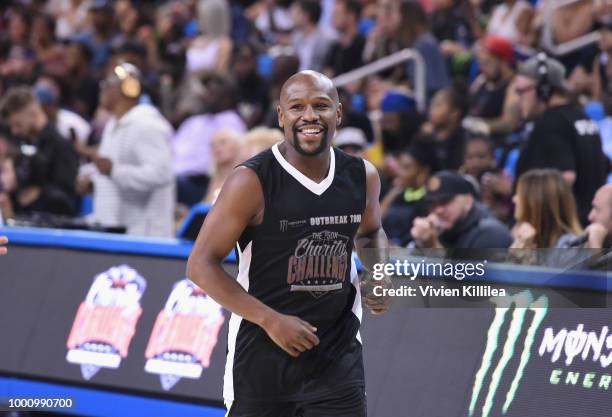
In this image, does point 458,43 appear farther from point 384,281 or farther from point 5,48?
point 384,281

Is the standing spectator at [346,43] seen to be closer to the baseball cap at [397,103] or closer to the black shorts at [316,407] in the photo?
the baseball cap at [397,103]

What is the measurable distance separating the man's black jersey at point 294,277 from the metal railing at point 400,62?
6889mm

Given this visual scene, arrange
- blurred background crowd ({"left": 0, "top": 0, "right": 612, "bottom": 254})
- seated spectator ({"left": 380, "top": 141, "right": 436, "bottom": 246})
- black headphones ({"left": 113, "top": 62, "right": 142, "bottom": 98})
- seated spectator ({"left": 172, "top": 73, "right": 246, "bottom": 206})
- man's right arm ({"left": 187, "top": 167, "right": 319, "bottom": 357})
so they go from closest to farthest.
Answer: man's right arm ({"left": 187, "top": 167, "right": 319, "bottom": 357}) → blurred background crowd ({"left": 0, "top": 0, "right": 612, "bottom": 254}) → seated spectator ({"left": 380, "top": 141, "right": 436, "bottom": 246}) → black headphones ({"left": 113, "top": 62, "right": 142, "bottom": 98}) → seated spectator ({"left": 172, "top": 73, "right": 246, "bottom": 206})

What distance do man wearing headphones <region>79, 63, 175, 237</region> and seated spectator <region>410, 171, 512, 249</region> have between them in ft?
7.61

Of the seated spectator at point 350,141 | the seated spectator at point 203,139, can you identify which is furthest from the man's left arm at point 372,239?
the seated spectator at point 203,139

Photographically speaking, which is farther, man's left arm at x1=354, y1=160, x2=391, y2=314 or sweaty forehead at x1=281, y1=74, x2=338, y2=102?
man's left arm at x1=354, y1=160, x2=391, y2=314

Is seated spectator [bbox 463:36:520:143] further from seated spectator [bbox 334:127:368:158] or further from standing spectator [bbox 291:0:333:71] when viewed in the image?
standing spectator [bbox 291:0:333:71]

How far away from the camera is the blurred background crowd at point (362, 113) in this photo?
8.12m

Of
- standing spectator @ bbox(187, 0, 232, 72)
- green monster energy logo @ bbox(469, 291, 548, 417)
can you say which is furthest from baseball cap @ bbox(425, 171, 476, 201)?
standing spectator @ bbox(187, 0, 232, 72)

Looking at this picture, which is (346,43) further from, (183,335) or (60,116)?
(183,335)

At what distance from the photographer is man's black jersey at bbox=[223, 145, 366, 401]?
177 inches

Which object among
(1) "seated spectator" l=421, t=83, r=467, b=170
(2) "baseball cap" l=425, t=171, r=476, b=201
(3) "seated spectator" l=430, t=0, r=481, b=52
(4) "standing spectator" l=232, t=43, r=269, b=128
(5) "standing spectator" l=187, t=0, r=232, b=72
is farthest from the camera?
(5) "standing spectator" l=187, t=0, r=232, b=72

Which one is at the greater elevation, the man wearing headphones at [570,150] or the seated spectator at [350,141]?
the seated spectator at [350,141]

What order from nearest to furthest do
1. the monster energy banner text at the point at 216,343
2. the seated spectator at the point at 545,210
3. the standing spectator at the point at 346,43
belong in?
the monster energy banner text at the point at 216,343
the seated spectator at the point at 545,210
the standing spectator at the point at 346,43
